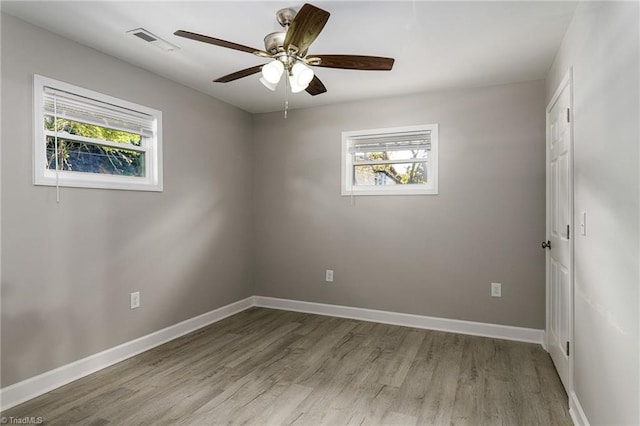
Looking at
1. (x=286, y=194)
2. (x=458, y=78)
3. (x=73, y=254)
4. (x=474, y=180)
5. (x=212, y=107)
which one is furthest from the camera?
(x=286, y=194)

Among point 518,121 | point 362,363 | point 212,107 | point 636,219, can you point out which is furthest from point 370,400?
point 212,107

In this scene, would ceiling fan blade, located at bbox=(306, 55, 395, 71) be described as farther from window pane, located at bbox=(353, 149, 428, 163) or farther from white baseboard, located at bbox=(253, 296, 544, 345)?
white baseboard, located at bbox=(253, 296, 544, 345)

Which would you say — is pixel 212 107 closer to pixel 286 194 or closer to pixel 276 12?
pixel 286 194

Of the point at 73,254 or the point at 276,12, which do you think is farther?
the point at 73,254

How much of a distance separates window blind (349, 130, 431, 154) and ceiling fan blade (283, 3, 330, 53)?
6.57 ft

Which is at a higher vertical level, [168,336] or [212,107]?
[212,107]

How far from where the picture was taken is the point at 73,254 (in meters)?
2.56

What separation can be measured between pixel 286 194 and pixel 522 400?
3.01 metres

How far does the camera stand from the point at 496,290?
342cm

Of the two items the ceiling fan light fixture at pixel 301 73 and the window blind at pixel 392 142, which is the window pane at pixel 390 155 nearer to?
the window blind at pixel 392 142

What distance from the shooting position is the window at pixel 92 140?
2.41 m

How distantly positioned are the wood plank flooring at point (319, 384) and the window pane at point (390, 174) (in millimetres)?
1548

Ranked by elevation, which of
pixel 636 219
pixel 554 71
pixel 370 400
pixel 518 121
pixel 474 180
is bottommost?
pixel 370 400

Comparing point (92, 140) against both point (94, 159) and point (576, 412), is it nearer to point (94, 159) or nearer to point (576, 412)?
point (94, 159)
